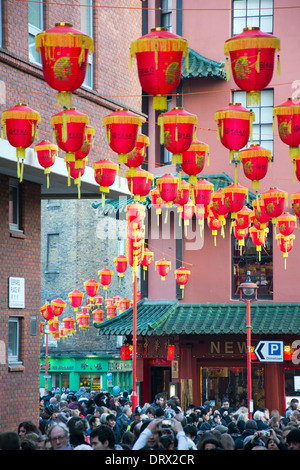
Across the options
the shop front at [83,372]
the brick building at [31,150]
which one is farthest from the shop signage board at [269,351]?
the shop front at [83,372]

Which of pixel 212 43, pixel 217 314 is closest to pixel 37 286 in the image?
pixel 217 314

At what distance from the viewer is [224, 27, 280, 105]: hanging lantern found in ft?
38.0

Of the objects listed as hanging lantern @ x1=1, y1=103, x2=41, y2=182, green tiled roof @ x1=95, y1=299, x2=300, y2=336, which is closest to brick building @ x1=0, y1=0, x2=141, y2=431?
hanging lantern @ x1=1, y1=103, x2=41, y2=182

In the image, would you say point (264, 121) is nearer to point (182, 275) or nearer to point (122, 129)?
point (182, 275)

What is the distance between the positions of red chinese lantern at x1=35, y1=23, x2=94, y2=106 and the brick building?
3713mm

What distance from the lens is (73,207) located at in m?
49.7

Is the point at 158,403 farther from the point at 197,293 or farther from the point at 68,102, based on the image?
the point at 68,102

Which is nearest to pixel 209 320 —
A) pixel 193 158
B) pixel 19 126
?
pixel 193 158

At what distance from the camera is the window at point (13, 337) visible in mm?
17656

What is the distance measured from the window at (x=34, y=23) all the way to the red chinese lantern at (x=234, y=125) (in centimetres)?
467

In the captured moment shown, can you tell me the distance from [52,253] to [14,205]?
32557 millimetres

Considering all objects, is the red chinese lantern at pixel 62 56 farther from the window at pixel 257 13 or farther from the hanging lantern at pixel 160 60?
the window at pixel 257 13

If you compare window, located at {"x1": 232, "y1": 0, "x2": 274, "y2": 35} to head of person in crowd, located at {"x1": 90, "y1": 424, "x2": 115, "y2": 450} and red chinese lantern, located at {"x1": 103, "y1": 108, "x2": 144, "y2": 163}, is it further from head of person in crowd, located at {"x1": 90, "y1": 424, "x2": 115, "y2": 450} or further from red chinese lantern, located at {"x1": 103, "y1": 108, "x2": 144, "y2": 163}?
head of person in crowd, located at {"x1": 90, "y1": 424, "x2": 115, "y2": 450}

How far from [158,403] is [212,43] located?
12.8m
